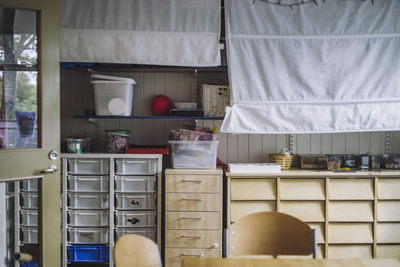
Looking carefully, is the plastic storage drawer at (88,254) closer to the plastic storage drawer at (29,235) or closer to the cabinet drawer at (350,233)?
the plastic storage drawer at (29,235)

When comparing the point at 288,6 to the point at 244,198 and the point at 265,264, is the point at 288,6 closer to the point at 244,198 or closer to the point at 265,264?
the point at 244,198

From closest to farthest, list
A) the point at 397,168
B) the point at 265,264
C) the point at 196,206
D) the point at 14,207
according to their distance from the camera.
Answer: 1. the point at 265,264
2. the point at 14,207
3. the point at 196,206
4. the point at 397,168

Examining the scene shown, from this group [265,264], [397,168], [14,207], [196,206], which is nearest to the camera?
[265,264]

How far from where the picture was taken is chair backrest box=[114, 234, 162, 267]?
1185 millimetres

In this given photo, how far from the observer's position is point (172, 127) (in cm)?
322

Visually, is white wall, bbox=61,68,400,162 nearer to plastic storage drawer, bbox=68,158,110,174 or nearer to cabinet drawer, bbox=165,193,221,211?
plastic storage drawer, bbox=68,158,110,174

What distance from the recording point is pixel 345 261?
1.39 metres

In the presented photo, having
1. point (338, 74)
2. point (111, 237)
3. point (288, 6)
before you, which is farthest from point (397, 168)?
point (111, 237)

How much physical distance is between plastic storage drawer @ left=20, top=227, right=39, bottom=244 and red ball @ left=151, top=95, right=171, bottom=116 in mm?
1355

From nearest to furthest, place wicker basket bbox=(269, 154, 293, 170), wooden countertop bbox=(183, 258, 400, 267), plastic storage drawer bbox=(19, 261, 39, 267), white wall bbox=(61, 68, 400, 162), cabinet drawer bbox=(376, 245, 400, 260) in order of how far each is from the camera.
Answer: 1. wooden countertop bbox=(183, 258, 400, 267)
2. plastic storage drawer bbox=(19, 261, 39, 267)
3. cabinet drawer bbox=(376, 245, 400, 260)
4. wicker basket bbox=(269, 154, 293, 170)
5. white wall bbox=(61, 68, 400, 162)

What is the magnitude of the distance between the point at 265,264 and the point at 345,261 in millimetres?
319

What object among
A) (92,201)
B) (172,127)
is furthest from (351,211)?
(92,201)

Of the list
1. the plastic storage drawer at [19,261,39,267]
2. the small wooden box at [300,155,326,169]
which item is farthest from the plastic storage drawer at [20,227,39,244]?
the small wooden box at [300,155,326,169]

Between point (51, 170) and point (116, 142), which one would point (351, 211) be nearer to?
point (116, 142)
